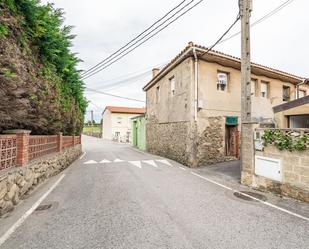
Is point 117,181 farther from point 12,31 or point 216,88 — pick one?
point 216,88

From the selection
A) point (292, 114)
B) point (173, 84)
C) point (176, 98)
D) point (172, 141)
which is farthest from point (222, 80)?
point (172, 141)

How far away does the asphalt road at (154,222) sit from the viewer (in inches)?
128

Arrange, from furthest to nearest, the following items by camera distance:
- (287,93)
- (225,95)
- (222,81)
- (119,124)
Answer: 1. (119,124)
2. (287,93)
3. (222,81)
4. (225,95)

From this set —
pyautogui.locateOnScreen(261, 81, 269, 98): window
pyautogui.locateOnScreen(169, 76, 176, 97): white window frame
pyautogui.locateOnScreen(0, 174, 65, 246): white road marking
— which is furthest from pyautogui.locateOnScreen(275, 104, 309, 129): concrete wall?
pyautogui.locateOnScreen(0, 174, 65, 246): white road marking

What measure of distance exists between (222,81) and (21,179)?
34.2ft

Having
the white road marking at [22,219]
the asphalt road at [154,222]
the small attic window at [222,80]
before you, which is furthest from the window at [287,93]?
the white road marking at [22,219]

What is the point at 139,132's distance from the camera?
72.8 feet

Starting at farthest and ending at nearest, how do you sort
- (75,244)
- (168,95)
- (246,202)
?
(168,95)
(246,202)
(75,244)

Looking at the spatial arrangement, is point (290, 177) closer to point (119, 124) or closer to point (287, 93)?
point (287, 93)

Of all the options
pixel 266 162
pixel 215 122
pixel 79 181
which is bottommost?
pixel 79 181

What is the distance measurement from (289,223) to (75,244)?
3979 mm

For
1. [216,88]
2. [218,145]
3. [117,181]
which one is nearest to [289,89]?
[216,88]

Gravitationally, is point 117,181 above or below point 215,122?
below

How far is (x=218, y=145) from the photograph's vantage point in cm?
1099
